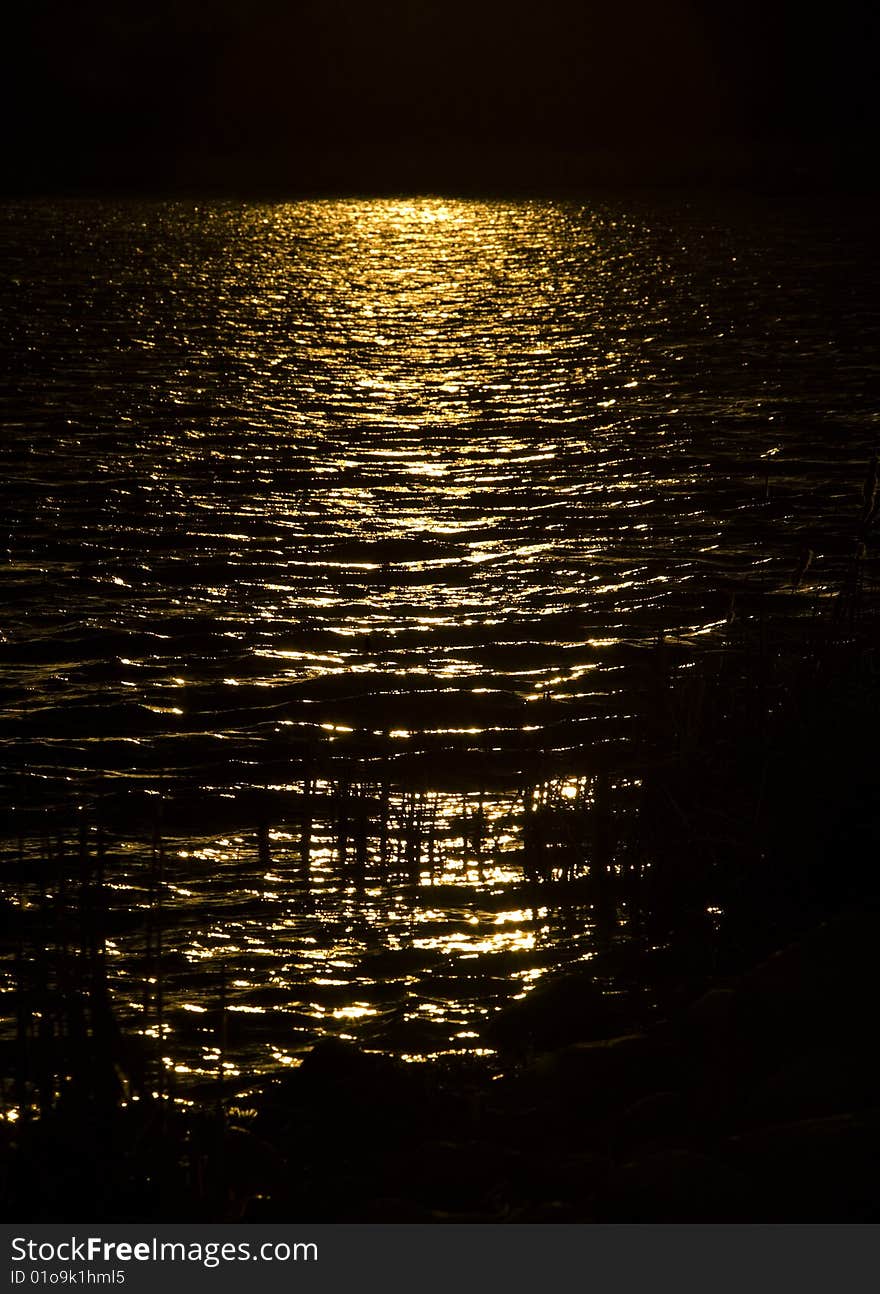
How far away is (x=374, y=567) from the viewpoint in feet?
55.5

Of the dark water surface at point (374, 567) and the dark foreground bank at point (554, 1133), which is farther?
the dark water surface at point (374, 567)

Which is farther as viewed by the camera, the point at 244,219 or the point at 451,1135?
the point at 244,219

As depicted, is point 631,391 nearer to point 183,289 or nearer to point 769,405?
point 769,405

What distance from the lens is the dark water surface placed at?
29.9 ft

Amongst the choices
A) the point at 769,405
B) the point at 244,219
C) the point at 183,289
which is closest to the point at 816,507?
the point at 769,405

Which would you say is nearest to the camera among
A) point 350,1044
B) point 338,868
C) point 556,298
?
point 350,1044

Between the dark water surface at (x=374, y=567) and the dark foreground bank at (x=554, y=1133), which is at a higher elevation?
the dark water surface at (x=374, y=567)

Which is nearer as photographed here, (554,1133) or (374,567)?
(554,1133)

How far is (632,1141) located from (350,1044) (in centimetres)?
200

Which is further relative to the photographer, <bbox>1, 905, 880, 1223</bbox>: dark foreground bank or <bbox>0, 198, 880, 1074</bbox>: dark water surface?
<bbox>0, 198, 880, 1074</bbox>: dark water surface

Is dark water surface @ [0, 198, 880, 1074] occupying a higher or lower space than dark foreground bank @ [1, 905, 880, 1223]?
higher

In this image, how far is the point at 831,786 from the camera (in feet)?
26.9

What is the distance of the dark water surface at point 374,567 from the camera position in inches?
359

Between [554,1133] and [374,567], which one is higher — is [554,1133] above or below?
below
